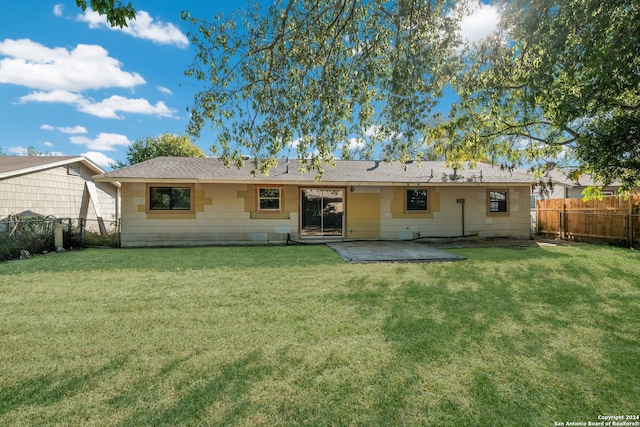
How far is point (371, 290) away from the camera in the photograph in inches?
205

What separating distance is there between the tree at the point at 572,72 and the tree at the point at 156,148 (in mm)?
20866

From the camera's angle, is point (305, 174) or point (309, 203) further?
point (309, 203)

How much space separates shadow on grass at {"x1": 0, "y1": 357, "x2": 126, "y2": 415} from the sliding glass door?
9478 mm

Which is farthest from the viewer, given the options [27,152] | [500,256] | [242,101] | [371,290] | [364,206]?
[27,152]

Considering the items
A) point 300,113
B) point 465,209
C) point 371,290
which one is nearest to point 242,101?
point 300,113

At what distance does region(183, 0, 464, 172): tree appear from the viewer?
17.6 feet

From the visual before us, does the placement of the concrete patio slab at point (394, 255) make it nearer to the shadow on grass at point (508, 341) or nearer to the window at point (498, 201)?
the shadow on grass at point (508, 341)

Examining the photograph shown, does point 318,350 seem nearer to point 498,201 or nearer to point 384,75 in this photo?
point 384,75

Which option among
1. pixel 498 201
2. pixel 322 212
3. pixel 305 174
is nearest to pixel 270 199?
pixel 305 174

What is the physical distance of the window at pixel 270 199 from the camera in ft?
38.1

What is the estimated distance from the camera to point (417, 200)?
12.4 m

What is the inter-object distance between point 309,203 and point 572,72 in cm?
876

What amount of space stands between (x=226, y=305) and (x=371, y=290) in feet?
7.73

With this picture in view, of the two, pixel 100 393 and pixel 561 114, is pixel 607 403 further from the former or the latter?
pixel 561 114
